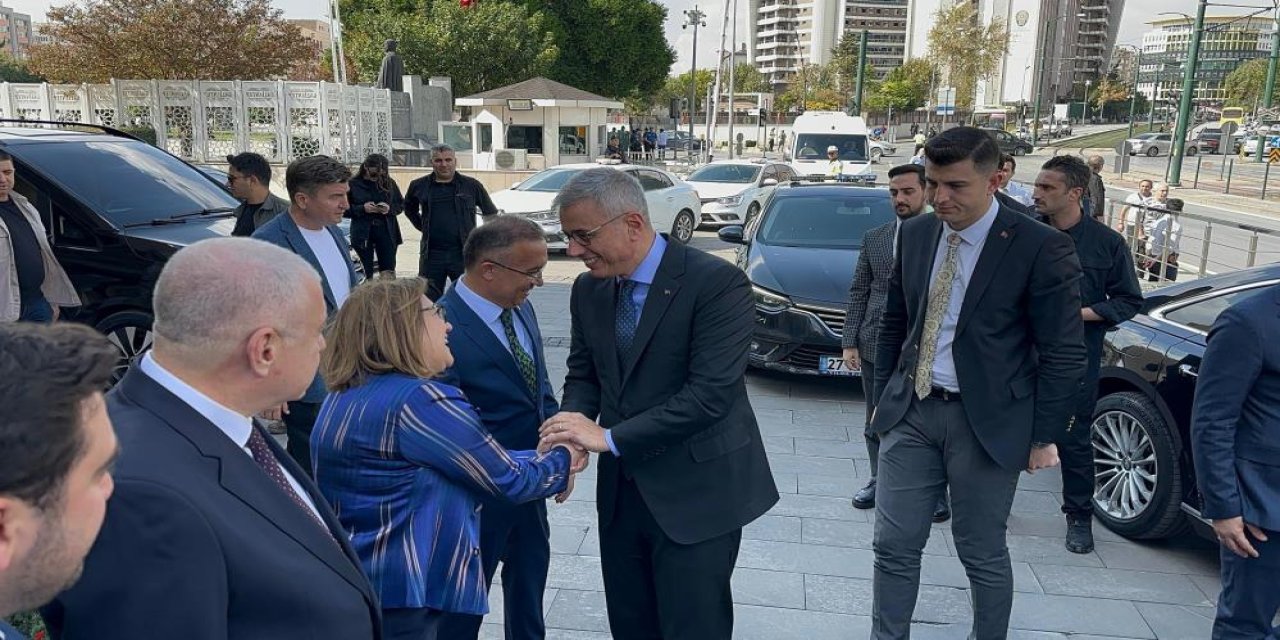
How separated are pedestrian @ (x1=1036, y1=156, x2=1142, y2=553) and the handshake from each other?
2937mm

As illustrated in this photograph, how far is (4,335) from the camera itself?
110cm

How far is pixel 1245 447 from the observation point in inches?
111

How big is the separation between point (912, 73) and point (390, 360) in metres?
87.2

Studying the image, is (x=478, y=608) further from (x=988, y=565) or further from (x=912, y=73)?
(x=912, y=73)

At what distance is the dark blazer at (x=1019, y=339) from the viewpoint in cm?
307

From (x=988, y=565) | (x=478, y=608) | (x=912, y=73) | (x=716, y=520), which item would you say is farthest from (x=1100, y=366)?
(x=912, y=73)

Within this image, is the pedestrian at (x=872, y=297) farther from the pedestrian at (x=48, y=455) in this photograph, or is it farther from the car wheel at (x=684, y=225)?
the car wheel at (x=684, y=225)

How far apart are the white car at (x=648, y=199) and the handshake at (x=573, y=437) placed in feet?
37.0

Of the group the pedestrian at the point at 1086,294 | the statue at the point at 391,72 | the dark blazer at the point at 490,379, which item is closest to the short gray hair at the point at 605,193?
the dark blazer at the point at 490,379

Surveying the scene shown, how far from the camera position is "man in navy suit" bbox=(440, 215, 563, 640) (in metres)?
2.95

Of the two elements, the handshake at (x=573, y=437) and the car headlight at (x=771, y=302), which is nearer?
the handshake at (x=573, y=437)

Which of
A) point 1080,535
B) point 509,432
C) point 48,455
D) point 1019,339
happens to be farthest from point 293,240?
point 1080,535

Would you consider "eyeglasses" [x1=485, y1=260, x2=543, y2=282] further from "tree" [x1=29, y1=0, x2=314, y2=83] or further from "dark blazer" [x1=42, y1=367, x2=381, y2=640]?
"tree" [x1=29, y1=0, x2=314, y2=83]

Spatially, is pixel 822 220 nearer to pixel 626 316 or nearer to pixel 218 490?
pixel 626 316
